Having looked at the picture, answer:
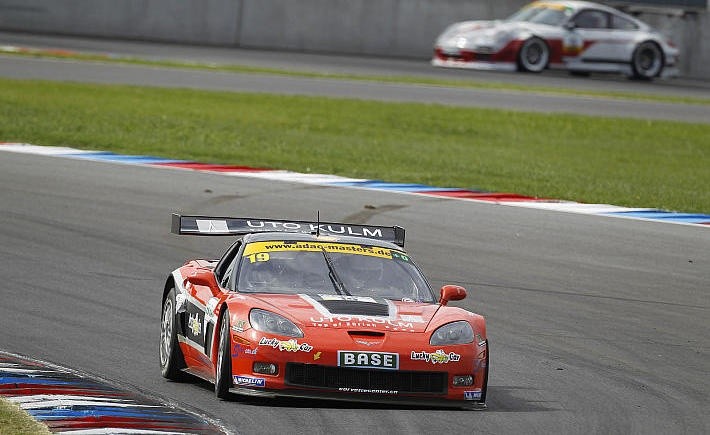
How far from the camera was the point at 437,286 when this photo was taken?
12586 millimetres

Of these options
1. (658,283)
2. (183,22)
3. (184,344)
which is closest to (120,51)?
(183,22)

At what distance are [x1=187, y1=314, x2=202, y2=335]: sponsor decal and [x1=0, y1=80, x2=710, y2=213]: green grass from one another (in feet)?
32.5

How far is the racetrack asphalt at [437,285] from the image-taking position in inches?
324

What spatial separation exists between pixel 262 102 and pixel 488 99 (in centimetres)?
472

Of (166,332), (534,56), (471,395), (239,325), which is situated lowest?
(534,56)

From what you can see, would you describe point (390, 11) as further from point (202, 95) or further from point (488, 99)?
point (202, 95)

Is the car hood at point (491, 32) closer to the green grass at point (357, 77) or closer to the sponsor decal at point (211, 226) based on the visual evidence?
the green grass at point (357, 77)

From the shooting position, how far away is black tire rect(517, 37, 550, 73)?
3453 cm

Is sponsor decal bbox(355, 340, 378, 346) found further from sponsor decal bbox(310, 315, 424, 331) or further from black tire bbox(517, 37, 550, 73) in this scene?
black tire bbox(517, 37, 550, 73)

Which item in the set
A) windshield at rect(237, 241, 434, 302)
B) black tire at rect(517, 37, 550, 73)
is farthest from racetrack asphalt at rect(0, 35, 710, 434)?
black tire at rect(517, 37, 550, 73)

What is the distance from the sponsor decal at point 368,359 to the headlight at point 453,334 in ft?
0.84

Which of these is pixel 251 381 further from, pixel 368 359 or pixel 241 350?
pixel 368 359

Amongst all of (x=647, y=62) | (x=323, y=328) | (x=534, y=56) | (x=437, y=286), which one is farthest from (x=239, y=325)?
(x=647, y=62)

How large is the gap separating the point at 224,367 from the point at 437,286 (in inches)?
185
